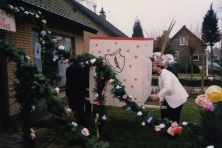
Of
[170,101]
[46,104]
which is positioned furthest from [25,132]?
[170,101]

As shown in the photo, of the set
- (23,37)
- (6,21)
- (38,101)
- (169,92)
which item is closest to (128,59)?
(169,92)

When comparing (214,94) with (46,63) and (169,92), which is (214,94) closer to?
(169,92)

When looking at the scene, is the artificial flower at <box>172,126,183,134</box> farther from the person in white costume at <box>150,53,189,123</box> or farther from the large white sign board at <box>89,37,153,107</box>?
the large white sign board at <box>89,37,153,107</box>

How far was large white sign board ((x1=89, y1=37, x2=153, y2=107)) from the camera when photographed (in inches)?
191

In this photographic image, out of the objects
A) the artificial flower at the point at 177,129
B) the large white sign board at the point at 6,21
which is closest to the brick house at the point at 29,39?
the large white sign board at the point at 6,21

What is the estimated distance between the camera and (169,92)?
4.92 m

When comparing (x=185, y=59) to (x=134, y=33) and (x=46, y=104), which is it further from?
(x=46, y=104)

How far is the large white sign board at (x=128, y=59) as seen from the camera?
4848mm

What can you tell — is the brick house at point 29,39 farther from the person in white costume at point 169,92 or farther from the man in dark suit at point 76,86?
the person in white costume at point 169,92

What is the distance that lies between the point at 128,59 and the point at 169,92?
1124 mm

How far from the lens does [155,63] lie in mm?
5090

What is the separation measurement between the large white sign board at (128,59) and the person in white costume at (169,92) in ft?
1.04

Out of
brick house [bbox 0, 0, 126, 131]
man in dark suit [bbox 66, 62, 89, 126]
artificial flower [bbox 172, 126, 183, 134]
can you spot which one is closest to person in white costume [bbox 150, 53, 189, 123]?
artificial flower [bbox 172, 126, 183, 134]

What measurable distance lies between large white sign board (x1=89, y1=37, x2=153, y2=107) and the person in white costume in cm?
32
